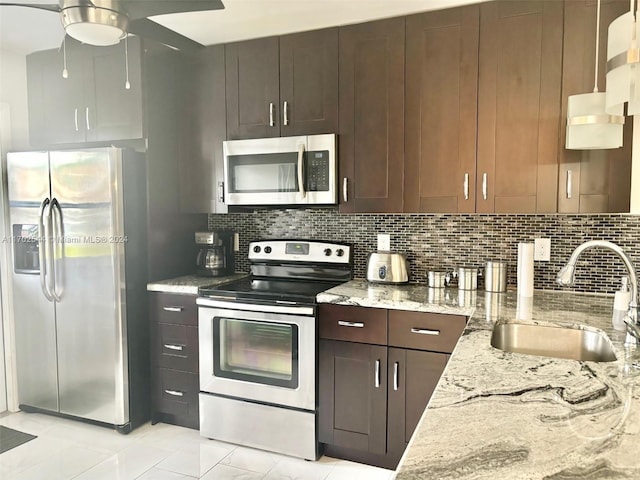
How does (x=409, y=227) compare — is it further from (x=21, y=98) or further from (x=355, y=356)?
(x=21, y=98)

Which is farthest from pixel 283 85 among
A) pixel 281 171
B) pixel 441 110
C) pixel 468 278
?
pixel 468 278

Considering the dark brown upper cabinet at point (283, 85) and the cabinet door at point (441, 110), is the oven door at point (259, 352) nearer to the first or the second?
the cabinet door at point (441, 110)

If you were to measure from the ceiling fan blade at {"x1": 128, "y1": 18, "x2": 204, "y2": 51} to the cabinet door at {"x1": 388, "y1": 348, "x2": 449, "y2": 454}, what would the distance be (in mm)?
2195

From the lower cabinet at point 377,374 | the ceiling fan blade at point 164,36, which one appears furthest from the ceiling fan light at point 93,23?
the lower cabinet at point 377,374

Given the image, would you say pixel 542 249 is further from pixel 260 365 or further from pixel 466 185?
pixel 260 365

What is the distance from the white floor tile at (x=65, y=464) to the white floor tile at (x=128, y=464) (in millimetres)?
64

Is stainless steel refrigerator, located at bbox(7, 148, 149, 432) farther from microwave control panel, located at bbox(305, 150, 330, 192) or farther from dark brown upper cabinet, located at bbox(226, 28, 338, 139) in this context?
microwave control panel, located at bbox(305, 150, 330, 192)

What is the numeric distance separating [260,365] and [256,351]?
0.08 meters

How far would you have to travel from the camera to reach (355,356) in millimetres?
2391

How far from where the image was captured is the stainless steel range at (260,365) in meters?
2.46

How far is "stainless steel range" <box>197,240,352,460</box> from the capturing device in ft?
8.08

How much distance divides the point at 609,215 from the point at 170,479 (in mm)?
2649

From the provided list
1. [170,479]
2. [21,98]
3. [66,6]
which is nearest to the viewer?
[66,6]

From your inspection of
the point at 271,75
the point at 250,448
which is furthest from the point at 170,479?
the point at 271,75
